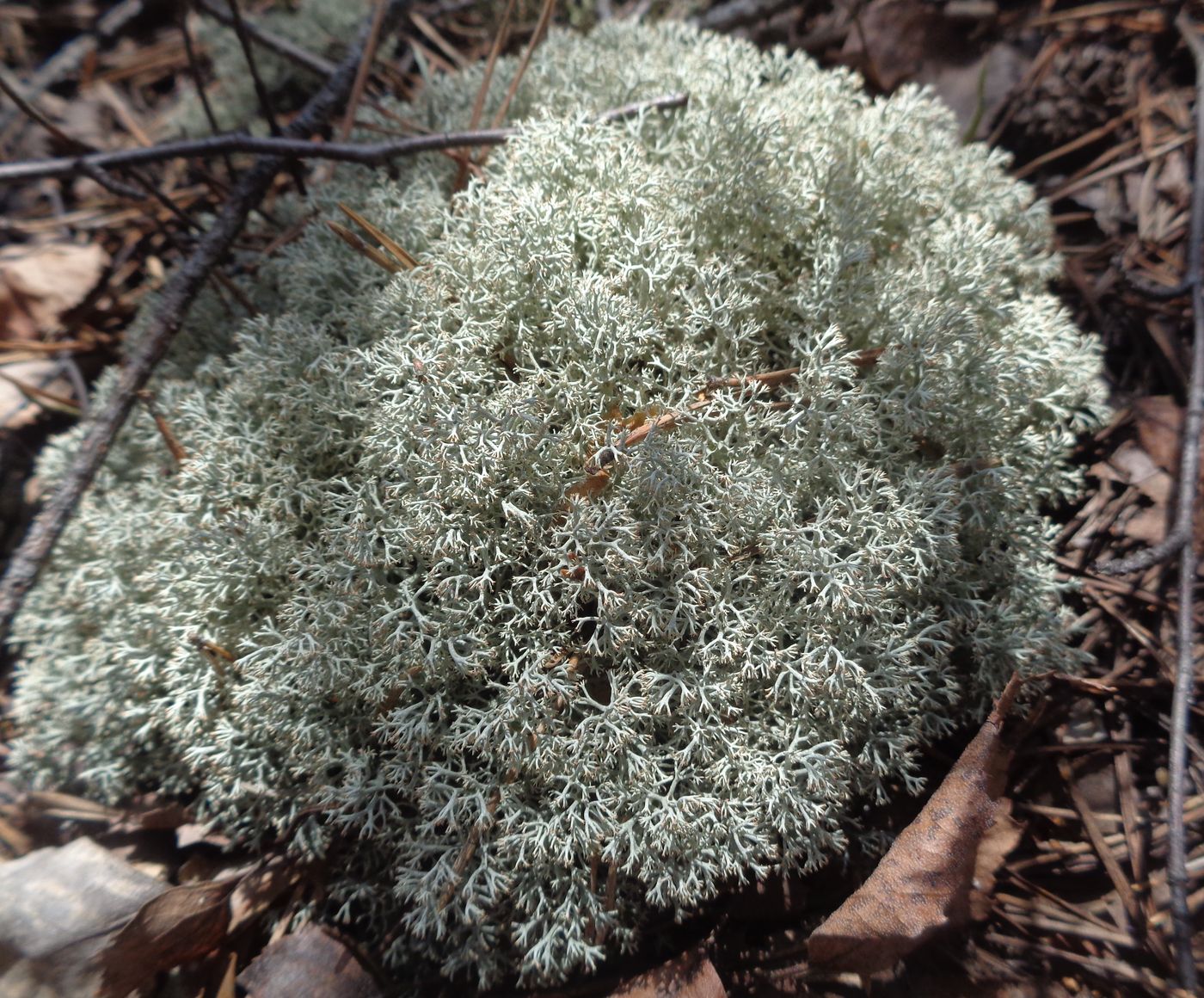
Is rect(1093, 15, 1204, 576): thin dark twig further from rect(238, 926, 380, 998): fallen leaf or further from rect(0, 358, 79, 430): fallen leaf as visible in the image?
rect(0, 358, 79, 430): fallen leaf

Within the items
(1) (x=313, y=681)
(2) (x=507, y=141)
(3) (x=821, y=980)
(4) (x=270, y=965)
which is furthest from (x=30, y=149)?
(3) (x=821, y=980)

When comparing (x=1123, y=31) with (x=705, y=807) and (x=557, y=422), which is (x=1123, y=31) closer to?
(x=557, y=422)

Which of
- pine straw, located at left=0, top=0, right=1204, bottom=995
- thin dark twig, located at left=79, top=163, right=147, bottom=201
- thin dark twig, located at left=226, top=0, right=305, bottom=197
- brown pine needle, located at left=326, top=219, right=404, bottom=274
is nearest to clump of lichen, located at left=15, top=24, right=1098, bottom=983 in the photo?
brown pine needle, located at left=326, top=219, right=404, bottom=274

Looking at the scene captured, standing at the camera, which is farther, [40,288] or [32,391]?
[40,288]

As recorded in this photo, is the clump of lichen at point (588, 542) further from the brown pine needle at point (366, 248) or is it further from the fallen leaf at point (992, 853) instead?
the fallen leaf at point (992, 853)

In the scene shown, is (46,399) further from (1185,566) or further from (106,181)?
(1185,566)

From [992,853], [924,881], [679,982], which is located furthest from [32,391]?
[992,853]
